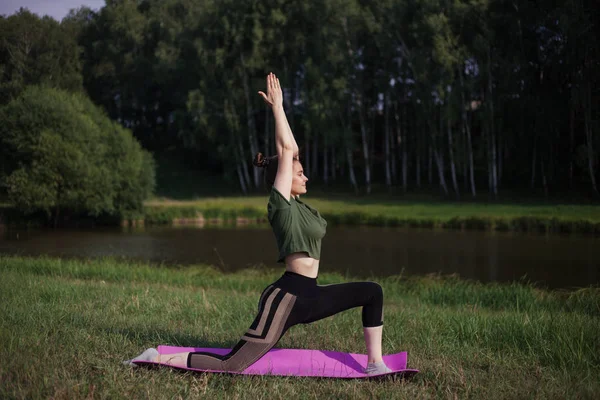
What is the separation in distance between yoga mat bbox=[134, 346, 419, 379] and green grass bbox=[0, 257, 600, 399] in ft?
0.34

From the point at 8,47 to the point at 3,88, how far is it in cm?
381

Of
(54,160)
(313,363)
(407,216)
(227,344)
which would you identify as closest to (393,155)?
(407,216)

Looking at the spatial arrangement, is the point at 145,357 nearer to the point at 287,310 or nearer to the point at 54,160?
the point at 287,310

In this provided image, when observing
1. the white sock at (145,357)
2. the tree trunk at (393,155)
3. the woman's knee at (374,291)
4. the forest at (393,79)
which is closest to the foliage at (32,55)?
the forest at (393,79)

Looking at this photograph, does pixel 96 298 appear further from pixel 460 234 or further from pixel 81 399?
Answer: pixel 460 234

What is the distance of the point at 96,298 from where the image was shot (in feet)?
27.4

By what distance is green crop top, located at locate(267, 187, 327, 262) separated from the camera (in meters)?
4.70

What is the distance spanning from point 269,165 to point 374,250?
17.6 metres

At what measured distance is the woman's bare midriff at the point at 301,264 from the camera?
4.80 m

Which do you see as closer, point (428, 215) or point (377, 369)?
point (377, 369)

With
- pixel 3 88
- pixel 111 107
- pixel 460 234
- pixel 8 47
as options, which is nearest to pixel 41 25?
pixel 8 47

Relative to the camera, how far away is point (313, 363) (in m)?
5.24

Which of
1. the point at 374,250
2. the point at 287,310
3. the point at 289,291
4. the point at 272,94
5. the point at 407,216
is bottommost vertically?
the point at 374,250

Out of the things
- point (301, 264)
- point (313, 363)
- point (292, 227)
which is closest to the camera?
point (292, 227)
